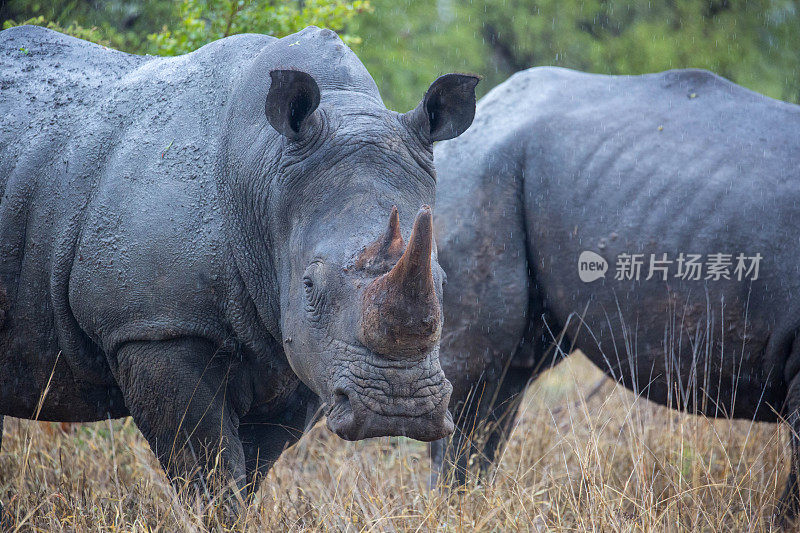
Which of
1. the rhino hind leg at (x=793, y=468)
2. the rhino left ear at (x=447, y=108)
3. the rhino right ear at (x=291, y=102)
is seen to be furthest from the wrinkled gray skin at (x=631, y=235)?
the rhino right ear at (x=291, y=102)

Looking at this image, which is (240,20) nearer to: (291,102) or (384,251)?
(291,102)

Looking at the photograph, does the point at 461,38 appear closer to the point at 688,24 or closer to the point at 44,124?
the point at 688,24

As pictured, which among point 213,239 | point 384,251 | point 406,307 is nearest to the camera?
point 406,307

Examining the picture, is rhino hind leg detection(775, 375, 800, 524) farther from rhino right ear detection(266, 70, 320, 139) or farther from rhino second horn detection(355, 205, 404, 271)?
rhino right ear detection(266, 70, 320, 139)

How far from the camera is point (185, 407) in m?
3.12

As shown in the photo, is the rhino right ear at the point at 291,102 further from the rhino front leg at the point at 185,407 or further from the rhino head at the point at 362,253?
the rhino front leg at the point at 185,407

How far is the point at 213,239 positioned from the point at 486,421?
2438mm

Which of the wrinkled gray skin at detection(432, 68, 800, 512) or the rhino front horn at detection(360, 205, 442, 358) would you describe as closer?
the rhino front horn at detection(360, 205, 442, 358)

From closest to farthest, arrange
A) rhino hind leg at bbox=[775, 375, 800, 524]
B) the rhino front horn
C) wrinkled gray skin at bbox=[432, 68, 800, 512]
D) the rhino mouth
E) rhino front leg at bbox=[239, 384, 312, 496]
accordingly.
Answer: the rhino front horn, the rhino mouth, rhino front leg at bbox=[239, 384, 312, 496], rhino hind leg at bbox=[775, 375, 800, 524], wrinkled gray skin at bbox=[432, 68, 800, 512]

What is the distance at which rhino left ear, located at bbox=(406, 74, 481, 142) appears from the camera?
308 centimetres

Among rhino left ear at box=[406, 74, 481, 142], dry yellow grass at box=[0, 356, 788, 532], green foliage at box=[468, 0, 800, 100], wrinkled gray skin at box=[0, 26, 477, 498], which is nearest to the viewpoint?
wrinkled gray skin at box=[0, 26, 477, 498]

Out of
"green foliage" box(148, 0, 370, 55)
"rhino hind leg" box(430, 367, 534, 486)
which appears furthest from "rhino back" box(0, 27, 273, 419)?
"rhino hind leg" box(430, 367, 534, 486)

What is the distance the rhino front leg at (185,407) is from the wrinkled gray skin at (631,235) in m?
1.63

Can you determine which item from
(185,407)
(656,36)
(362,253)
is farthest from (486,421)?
(656,36)
